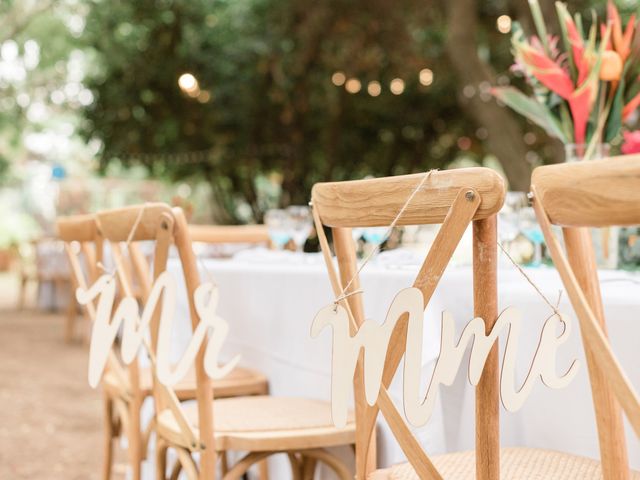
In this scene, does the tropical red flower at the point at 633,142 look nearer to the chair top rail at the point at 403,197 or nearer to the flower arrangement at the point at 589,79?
the flower arrangement at the point at 589,79

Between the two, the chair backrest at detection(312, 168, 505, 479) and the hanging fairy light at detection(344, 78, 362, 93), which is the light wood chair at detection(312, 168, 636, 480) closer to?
the chair backrest at detection(312, 168, 505, 479)

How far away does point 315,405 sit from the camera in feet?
5.78

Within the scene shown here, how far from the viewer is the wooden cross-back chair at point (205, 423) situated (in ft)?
4.93

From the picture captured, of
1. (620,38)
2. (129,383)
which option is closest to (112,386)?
(129,383)

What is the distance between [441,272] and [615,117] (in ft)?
3.75

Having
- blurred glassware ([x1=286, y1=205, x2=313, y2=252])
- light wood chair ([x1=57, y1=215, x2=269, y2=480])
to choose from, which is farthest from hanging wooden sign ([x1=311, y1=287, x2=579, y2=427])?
blurred glassware ([x1=286, y1=205, x2=313, y2=252])

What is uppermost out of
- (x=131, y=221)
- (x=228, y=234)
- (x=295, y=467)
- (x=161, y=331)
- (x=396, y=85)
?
(x=396, y=85)

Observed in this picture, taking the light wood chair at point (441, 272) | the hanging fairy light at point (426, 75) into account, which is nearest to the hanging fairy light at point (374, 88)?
the hanging fairy light at point (426, 75)

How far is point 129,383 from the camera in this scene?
2.04m

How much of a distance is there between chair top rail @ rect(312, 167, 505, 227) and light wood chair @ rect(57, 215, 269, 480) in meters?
0.79

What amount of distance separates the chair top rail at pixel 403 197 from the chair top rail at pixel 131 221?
407 millimetres

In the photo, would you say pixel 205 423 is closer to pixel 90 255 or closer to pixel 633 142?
pixel 90 255

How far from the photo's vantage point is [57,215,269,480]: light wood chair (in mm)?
1905

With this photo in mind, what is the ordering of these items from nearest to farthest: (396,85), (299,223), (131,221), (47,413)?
(131,221)
(299,223)
(47,413)
(396,85)
